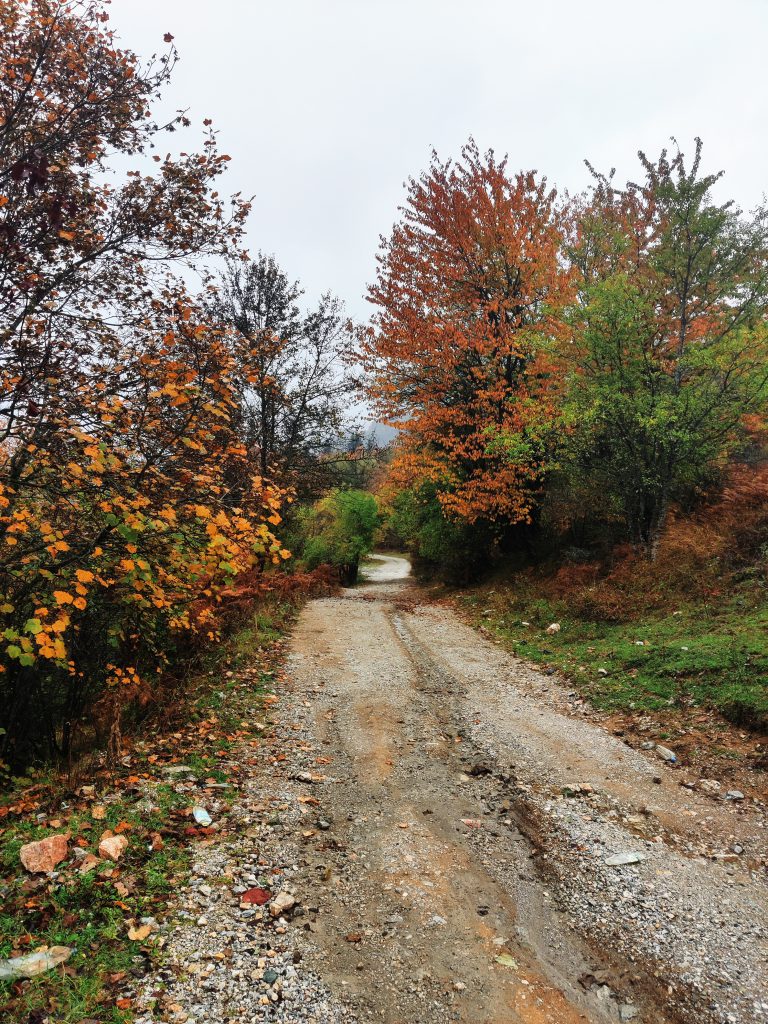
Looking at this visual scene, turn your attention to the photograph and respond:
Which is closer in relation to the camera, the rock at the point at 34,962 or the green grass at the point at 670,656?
the rock at the point at 34,962

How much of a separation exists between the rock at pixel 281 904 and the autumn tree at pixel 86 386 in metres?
2.42

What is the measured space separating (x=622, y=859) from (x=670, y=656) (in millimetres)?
4496

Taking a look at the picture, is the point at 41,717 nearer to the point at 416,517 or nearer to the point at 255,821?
the point at 255,821

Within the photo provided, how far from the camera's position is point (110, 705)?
21.1 ft

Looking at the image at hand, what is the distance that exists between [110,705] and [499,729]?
5.11 meters

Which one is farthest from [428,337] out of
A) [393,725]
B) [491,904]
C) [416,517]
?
[491,904]

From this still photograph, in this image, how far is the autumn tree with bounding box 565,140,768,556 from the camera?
1083cm

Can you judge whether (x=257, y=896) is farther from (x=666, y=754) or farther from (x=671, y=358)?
(x=671, y=358)

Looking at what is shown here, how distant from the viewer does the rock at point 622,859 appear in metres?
4.22

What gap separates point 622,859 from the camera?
427 centimetres

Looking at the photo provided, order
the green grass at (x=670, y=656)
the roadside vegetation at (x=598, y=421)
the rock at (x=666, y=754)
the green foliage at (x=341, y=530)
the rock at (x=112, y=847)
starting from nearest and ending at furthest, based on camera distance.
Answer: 1. the rock at (x=112, y=847)
2. the rock at (x=666, y=754)
3. the green grass at (x=670, y=656)
4. the roadside vegetation at (x=598, y=421)
5. the green foliage at (x=341, y=530)

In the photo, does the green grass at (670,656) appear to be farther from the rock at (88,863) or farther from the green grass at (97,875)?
the rock at (88,863)

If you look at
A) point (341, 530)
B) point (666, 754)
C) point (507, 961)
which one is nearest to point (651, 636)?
point (666, 754)

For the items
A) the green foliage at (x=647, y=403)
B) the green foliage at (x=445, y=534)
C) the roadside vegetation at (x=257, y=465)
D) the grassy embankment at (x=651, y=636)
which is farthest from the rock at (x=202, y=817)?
the green foliage at (x=445, y=534)
